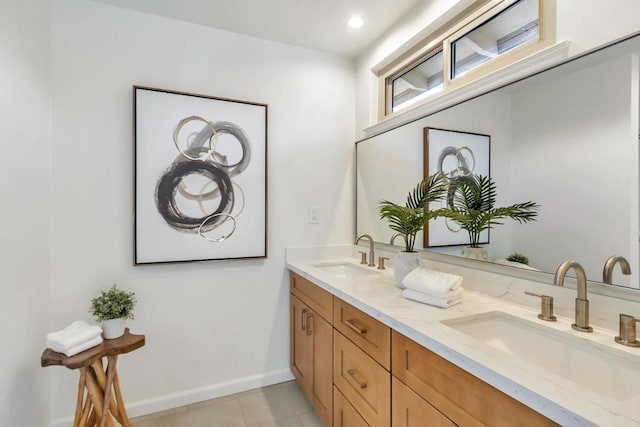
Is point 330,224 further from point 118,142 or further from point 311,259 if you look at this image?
point 118,142

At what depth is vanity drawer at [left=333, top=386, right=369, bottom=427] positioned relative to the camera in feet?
4.57

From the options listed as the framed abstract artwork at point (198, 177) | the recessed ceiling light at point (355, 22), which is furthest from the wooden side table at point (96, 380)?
the recessed ceiling light at point (355, 22)

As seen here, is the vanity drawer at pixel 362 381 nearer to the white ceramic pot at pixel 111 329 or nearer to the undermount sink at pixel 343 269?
the undermount sink at pixel 343 269

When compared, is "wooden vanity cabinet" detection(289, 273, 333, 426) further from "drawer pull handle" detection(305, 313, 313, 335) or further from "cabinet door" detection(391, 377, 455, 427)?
"cabinet door" detection(391, 377, 455, 427)

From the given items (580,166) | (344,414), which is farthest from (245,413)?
(580,166)

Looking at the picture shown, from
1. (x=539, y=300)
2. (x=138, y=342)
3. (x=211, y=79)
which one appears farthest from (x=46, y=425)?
(x=539, y=300)

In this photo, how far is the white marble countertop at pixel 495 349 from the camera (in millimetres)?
627

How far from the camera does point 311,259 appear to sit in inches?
93.0

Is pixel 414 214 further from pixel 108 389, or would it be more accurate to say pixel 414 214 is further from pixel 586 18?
pixel 108 389

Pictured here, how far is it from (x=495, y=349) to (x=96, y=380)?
175 centimetres

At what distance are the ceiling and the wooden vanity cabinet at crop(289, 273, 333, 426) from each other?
168 cm

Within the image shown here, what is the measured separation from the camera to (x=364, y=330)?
4.41 ft

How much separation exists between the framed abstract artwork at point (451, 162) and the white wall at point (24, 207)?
2.01m

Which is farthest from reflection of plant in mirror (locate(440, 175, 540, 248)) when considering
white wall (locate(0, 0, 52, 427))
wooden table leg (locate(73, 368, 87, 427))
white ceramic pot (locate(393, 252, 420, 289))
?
white wall (locate(0, 0, 52, 427))
